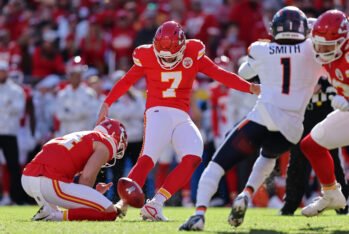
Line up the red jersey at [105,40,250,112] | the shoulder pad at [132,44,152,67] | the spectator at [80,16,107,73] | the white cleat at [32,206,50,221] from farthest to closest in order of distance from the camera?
the spectator at [80,16,107,73] < the shoulder pad at [132,44,152,67] < the red jersey at [105,40,250,112] < the white cleat at [32,206,50,221]

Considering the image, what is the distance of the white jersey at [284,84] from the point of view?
23.2 feet

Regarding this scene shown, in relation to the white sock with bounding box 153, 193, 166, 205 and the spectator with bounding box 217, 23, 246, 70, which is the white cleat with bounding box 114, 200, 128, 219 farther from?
the spectator with bounding box 217, 23, 246, 70

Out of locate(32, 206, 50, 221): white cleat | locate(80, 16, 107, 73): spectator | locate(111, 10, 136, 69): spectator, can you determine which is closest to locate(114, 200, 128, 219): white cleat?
locate(32, 206, 50, 221): white cleat

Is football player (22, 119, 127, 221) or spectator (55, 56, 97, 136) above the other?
football player (22, 119, 127, 221)

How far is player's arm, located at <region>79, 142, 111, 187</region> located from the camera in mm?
7723

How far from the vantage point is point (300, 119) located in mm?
7203

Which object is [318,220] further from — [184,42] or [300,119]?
[184,42]

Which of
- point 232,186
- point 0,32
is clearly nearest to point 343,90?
point 232,186

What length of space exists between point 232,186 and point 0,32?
18.8 feet

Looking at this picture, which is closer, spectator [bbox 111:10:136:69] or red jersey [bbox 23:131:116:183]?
red jersey [bbox 23:131:116:183]

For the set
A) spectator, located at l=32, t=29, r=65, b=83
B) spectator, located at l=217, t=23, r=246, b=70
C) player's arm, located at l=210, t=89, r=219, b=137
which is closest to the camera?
player's arm, located at l=210, t=89, r=219, b=137

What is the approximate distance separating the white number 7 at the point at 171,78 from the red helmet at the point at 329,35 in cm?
162

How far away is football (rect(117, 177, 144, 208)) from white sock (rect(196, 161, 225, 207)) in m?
0.72

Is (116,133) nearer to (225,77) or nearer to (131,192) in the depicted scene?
(131,192)
